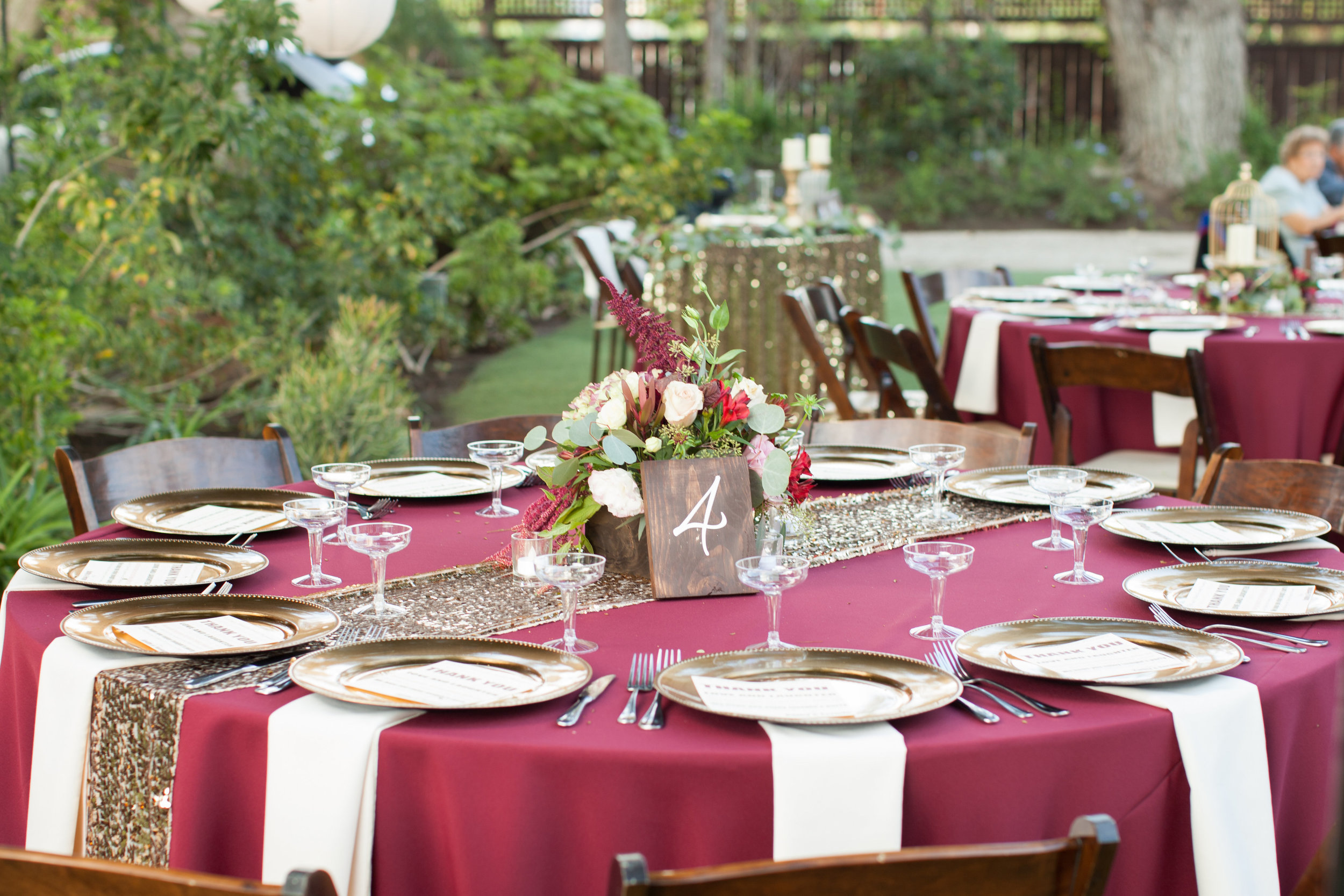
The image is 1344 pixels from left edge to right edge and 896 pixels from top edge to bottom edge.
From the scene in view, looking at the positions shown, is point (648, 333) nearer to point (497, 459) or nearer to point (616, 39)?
point (497, 459)

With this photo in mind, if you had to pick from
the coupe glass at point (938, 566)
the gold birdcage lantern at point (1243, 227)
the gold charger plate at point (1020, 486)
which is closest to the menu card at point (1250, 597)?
the coupe glass at point (938, 566)

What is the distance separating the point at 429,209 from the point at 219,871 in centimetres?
596

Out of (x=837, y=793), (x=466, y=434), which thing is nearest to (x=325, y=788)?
(x=837, y=793)

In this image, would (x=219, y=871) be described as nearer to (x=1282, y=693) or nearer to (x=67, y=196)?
Result: (x=1282, y=693)

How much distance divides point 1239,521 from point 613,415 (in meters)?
1.14

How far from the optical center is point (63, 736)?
162cm

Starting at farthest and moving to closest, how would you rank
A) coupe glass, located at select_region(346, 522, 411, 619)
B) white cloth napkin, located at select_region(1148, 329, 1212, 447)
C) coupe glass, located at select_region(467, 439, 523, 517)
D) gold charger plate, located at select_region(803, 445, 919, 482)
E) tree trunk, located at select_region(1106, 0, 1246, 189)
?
tree trunk, located at select_region(1106, 0, 1246, 189), white cloth napkin, located at select_region(1148, 329, 1212, 447), gold charger plate, located at select_region(803, 445, 919, 482), coupe glass, located at select_region(467, 439, 523, 517), coupe glass, located at select_region(346, 522, 411, 619)

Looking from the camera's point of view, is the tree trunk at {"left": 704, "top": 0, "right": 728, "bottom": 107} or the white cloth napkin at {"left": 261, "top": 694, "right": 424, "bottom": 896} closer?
the white cloth napkin at {"left": 261, "top": 694, "right": 424, "bottom": 896}

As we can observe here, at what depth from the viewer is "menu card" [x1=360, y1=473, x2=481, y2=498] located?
98.5 inches

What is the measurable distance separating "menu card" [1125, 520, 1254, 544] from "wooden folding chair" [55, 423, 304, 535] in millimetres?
1714

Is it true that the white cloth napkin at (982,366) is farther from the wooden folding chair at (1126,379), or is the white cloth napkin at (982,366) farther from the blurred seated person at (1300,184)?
the blurred seated person at (1300,184)

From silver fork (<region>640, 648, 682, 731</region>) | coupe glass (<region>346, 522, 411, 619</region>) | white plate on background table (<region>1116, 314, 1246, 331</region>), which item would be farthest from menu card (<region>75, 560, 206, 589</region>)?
white plate on background table (<region>1116, 314, 1246, 331</region>)

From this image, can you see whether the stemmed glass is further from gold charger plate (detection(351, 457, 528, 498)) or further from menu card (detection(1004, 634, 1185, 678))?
menu card (detection(1004, 634, 1185, 678))

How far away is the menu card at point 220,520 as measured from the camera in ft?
7.34
